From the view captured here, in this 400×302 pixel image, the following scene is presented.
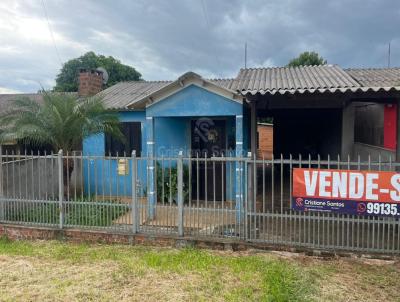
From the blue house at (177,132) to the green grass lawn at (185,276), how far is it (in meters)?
1.35

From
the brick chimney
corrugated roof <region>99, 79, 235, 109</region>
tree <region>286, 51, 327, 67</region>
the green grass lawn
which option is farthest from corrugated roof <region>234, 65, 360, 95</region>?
tree <region>286, 51, 327, 67</region>

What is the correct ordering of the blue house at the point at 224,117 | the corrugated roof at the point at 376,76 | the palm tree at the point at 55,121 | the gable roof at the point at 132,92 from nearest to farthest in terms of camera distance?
the blue house at the point at 224,117, the corrugated roof at the point at 376,76, the palm tree at the point at 55,121, the gable roof at the point at 132,92

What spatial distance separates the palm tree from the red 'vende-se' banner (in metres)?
5.28

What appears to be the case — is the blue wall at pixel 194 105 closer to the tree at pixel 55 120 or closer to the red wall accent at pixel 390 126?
the tree at pixel 55 120

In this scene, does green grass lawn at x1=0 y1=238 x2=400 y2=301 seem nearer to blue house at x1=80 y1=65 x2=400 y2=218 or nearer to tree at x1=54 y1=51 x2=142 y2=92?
blue house at x1=80 y1=65 x2=400 y2=218

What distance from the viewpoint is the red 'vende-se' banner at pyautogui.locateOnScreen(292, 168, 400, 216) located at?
17.4 feet

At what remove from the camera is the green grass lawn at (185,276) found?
4.34 meters

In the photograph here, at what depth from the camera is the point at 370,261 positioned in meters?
5.26

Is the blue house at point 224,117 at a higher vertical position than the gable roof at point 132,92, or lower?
lower

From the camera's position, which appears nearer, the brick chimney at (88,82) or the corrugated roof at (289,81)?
the corrugated roof at (289,81)

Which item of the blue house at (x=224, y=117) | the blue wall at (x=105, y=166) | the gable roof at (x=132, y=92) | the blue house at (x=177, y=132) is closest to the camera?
the blue house at (x=224, y=117)

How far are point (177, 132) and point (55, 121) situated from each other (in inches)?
123

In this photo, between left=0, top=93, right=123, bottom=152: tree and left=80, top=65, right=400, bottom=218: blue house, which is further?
left=0, top=93, right=123, bottom=152: tree

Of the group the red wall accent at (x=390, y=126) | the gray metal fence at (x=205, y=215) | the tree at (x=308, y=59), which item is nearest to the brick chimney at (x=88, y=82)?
the gray metal fence at (x=205, y=215)
